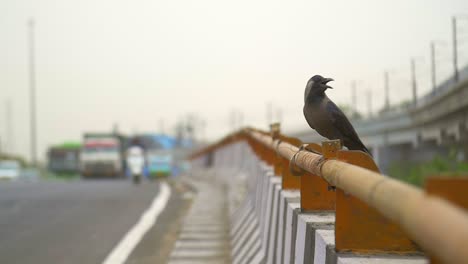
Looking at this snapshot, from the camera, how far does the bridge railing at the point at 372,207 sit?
1.48m

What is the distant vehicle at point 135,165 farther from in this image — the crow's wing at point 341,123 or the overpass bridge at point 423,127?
the crow's wing at point 341,123

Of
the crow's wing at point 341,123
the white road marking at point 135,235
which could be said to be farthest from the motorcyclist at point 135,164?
the crow's wing at point 341,123

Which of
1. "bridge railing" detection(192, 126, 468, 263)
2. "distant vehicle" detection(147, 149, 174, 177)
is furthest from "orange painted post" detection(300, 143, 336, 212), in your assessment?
"distant vehicle" detection(147, 149, 174, 177)

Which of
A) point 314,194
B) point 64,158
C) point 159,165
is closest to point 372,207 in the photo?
point 314,194

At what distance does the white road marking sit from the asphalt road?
100 millimetres

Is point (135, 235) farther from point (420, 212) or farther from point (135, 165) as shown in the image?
point (135, 165)

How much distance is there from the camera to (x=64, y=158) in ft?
212

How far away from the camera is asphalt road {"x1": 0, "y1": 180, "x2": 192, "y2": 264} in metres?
9.40

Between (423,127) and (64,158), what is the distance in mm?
42676

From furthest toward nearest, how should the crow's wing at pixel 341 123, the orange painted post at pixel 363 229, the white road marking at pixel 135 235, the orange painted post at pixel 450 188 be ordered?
the white road marking at pixel 135 235, the crow's wing at pixel 341 123, the orange painted post at pixel 363 229, the orange painted post at pixel 450 188

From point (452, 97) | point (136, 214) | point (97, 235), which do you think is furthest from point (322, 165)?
point (452, 97)

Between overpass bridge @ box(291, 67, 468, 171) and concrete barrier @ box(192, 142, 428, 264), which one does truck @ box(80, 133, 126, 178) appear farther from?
concrete barrier @ box(192, 142, 428, 264)

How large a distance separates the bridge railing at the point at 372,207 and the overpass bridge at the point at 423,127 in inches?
604

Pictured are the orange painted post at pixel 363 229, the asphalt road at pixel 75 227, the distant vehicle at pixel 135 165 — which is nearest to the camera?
the orange painted post at pixel 363 229
